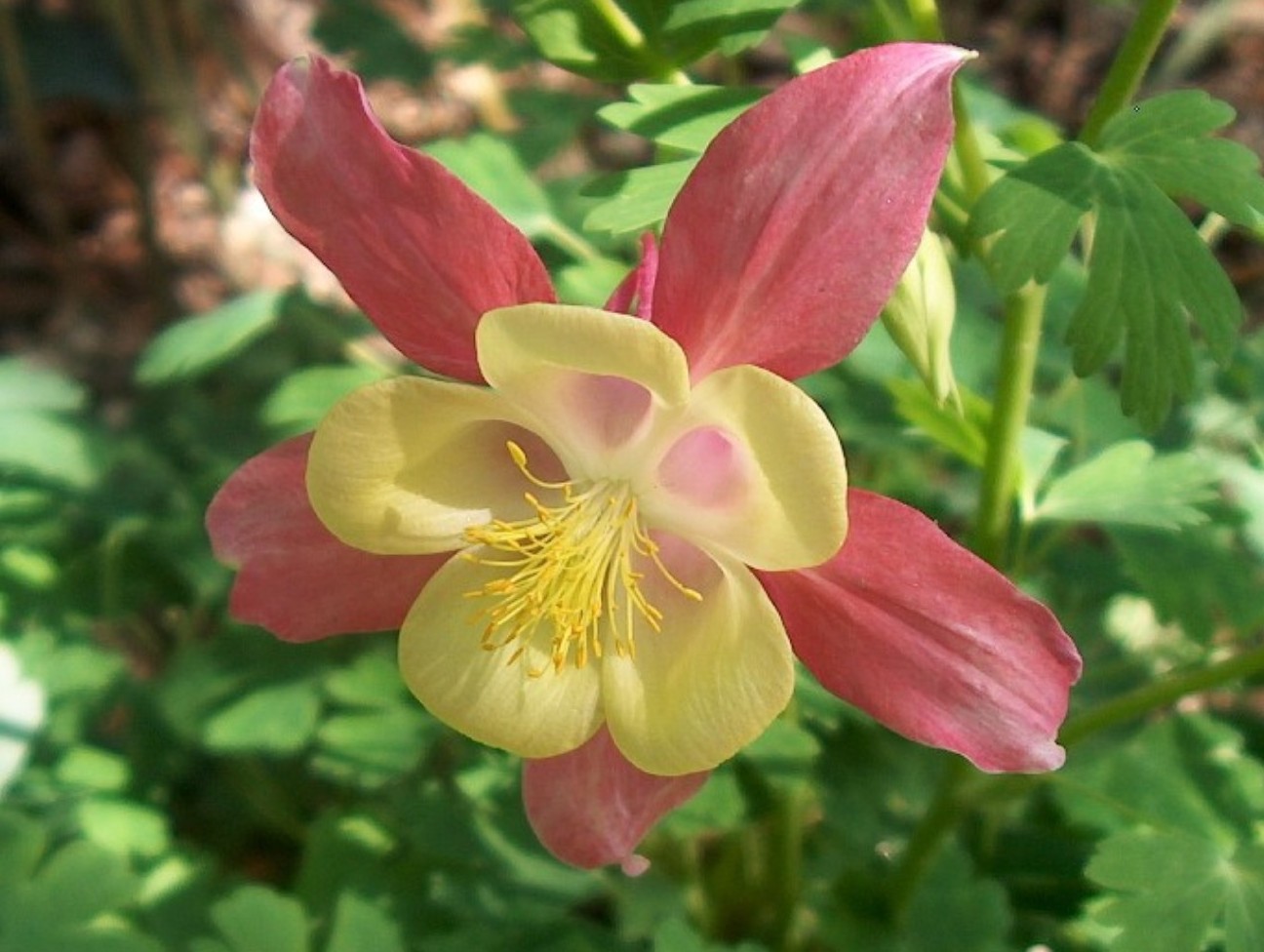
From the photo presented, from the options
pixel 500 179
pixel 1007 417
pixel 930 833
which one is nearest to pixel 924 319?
pixel 1007 417

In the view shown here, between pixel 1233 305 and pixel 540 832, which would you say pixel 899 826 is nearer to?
pixel 540 832

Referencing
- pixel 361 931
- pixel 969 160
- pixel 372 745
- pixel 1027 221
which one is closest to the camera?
pixel 1027 221

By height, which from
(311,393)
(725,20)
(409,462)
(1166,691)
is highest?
(725,20)

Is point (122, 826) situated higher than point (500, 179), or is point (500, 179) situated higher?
point (500, 179)

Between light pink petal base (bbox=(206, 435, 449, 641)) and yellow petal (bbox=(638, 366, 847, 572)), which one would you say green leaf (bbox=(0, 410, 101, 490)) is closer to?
light pink petal base (bbox=(206, 435, 449, 641))

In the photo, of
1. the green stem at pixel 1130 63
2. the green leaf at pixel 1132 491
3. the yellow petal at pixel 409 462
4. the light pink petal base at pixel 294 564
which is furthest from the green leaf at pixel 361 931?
the green stem at pixel 1130 63

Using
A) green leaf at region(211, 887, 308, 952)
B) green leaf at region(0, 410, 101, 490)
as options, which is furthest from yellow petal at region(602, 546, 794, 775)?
green leaf at region(0, 410, 101, 490)

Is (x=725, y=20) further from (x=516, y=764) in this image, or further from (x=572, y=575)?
(x=516, y=764)

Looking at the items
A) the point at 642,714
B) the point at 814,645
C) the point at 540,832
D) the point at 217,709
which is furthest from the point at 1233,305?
the point at 217,709
